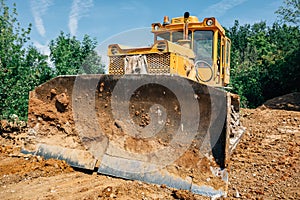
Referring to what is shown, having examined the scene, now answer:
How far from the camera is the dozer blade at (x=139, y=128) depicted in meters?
3.53

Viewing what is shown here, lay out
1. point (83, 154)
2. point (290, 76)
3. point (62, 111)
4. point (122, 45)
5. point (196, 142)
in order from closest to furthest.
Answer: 1. point (196, 142)
2. point (83, 154)
3. point (62, 111)
4. point (122, 45)
5. point (290, 76)

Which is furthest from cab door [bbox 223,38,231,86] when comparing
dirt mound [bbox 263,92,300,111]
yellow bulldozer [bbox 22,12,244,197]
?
dirt mound [bbox 263,92,300,111]

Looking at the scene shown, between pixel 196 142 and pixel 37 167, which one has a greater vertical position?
pixel 196 142

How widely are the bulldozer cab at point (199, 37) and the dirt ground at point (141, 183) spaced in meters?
1.49

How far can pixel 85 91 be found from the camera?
4.47 metres

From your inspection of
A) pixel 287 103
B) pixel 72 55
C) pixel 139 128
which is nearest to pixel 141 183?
pixel 139 128

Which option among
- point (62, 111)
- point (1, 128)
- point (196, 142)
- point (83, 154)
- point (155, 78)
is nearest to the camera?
point (196, 142)

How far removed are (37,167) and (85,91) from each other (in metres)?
1.23

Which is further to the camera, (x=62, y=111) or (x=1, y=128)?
(x=1, y=128)

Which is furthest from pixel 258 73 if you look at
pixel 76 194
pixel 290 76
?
pixel 76 194

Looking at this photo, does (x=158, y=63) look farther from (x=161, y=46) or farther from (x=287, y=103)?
(x=287, y=103)

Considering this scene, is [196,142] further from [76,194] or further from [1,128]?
[1,128]

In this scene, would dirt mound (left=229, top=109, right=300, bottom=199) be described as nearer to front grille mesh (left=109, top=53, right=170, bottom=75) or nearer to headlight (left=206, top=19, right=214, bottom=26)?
front grille mesh (left=109, top=53, right=170, bottom=75)

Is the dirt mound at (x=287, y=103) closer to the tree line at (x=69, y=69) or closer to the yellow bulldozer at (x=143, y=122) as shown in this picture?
the tree line at (x=69, y=69)
